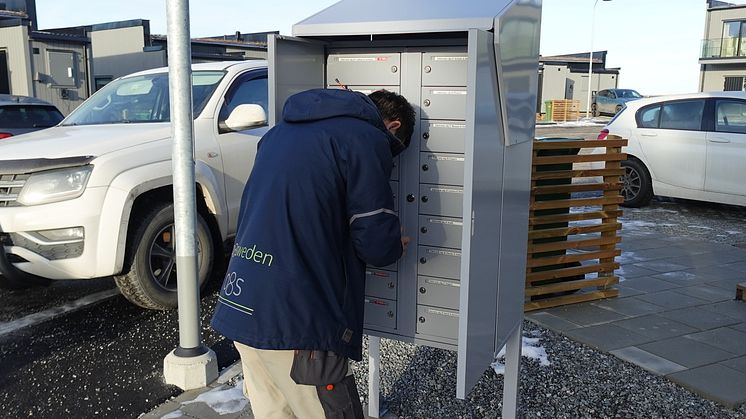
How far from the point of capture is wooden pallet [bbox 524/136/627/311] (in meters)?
5.23

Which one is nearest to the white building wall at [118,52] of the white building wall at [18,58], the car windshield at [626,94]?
the white building wall at [18,58]

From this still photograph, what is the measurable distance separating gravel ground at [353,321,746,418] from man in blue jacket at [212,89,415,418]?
1516 millimetres

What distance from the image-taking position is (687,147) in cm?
969

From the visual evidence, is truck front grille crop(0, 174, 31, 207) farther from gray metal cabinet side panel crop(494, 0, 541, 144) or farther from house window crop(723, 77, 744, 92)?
house window crop(723, 77, 744, 92)

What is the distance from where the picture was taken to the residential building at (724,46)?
40.9 meters

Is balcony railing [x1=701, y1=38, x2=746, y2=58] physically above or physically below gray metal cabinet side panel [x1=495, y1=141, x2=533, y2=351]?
above

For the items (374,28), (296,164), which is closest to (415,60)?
(374,28)

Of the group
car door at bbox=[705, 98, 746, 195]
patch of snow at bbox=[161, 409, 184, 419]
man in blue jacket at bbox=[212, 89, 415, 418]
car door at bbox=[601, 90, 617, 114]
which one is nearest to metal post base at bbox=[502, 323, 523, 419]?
man in blue jacket at bbox=[212, 89, 415, 418]

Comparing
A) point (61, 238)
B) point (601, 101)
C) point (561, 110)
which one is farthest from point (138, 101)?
point (601, 101)

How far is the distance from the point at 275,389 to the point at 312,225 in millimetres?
706

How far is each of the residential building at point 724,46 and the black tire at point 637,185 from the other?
120ft

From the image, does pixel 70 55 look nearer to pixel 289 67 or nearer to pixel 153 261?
pixel 153 261

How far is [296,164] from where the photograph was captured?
87.4 inches

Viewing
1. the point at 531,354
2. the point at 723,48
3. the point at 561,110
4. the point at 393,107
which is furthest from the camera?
the point at 723,48
